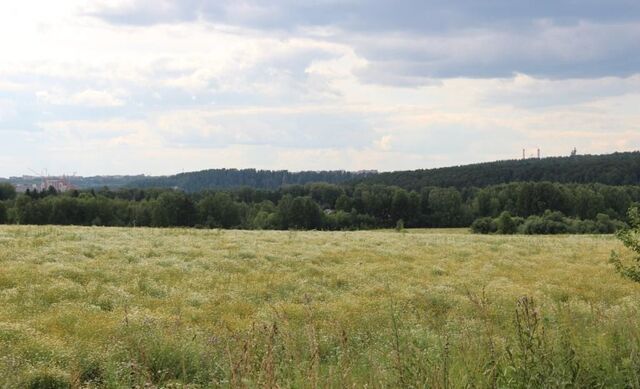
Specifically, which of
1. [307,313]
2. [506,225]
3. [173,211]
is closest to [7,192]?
[173,211]

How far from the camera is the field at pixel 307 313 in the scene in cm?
642

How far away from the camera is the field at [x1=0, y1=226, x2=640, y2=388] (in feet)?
21.1

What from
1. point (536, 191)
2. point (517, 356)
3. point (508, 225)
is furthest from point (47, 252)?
point (536, 191)

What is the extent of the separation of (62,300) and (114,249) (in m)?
9.26

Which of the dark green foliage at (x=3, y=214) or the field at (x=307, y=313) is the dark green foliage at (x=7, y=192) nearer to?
the dark green foliage at (x=3, y=214)

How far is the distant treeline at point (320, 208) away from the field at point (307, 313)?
74.5 m

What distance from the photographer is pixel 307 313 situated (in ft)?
35.4

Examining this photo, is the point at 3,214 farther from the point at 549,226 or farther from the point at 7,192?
the point at 549,226

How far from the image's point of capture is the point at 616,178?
18375cm

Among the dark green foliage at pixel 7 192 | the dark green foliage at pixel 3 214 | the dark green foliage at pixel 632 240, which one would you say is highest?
the dark green foliage at pixel 632 240

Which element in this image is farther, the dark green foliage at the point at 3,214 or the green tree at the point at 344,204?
the green tree at the point at 344,204

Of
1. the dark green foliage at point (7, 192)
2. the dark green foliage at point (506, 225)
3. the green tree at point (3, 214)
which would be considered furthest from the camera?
the dark green foliage at point (7, 192)

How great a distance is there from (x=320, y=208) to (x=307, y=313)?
364 feet

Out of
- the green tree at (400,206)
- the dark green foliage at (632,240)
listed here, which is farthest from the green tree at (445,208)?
the dark green foliage at (632,240)
